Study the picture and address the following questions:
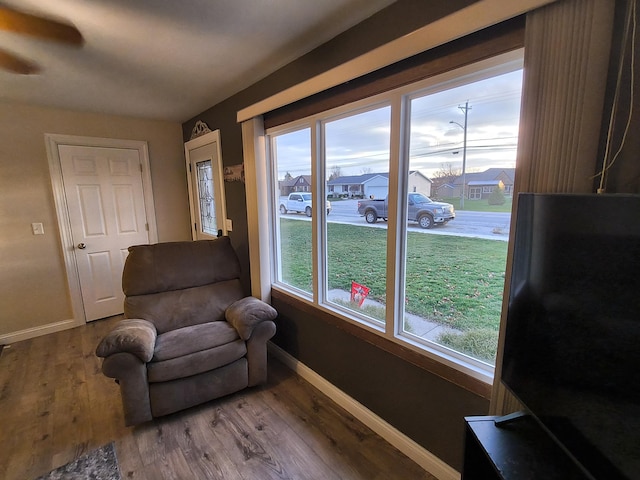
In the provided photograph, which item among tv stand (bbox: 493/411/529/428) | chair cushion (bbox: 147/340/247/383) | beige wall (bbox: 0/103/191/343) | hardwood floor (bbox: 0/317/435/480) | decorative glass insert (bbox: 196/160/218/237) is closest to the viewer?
tv stand (bbox: 493/411/529/428)

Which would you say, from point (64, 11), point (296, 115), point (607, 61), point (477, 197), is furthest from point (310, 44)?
point (607, 61)

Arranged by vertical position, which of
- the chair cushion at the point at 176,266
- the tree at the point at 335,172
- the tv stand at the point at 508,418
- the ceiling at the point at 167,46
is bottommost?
the tv stand at the point at 508,418

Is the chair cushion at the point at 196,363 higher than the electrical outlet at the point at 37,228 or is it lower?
lower

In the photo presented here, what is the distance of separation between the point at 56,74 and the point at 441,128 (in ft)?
9.03

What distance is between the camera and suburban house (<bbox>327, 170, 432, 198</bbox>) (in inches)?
58.8

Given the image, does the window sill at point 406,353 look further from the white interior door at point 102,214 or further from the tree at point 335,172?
the white interior door at point 102,214

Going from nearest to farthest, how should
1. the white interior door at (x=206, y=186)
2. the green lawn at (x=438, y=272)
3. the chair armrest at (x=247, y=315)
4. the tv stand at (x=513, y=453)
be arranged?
the tv stand at (x=513, y=453) → the green lawn at (x=438, y=272) → the chair armrest at (x=247, y=315) → the white interior door at (x=206, y=186)

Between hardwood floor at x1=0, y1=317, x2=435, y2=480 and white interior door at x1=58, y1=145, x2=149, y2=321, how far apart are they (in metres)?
1.17

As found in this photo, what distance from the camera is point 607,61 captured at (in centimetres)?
83

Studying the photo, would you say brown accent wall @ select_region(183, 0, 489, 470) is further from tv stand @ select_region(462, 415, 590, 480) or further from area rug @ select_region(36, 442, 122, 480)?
area rug @ select_region(36, 442, 122, 480)

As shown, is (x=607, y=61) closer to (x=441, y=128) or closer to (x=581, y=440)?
(x=441, y=128)

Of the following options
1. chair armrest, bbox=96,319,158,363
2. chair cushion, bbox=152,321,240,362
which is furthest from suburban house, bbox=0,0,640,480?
chair armrest, bbox=96,319,158,363

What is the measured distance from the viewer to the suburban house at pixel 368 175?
0.88 meters

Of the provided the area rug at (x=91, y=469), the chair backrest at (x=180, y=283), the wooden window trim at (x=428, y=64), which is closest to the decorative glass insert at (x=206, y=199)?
the chair backrest at (x=180, y=283)
